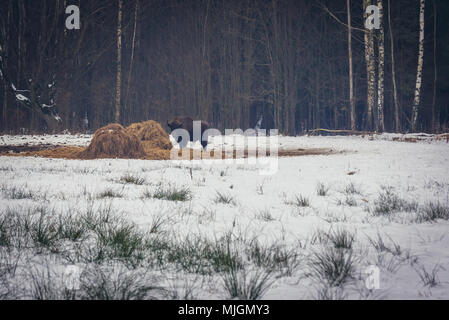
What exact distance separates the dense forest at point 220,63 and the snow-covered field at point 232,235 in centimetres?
1556

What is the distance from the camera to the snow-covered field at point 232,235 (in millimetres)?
2176

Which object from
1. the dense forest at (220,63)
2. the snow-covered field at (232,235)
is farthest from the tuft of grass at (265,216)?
the dense forest at (220,63)

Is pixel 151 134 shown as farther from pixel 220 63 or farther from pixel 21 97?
pixel 220 63

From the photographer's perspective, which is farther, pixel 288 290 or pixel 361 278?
pixel 361 278

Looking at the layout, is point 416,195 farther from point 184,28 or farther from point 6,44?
point 184,28

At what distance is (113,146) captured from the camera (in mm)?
10539

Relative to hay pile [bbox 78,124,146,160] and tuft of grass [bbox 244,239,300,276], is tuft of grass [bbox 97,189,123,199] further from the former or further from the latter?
hay pile [bbox 78,124,146,160]

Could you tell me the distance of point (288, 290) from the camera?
6.97 feet

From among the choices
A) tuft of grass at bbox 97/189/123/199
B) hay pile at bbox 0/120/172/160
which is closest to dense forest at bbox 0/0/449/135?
hay pile at bbox 0/120/172/160

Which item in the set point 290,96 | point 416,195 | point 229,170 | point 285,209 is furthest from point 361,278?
point 290,96

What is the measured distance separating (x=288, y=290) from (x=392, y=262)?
91cm

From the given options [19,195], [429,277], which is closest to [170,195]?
[19,195]

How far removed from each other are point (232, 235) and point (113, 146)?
7.95 metres

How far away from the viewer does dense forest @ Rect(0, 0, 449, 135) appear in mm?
20406
